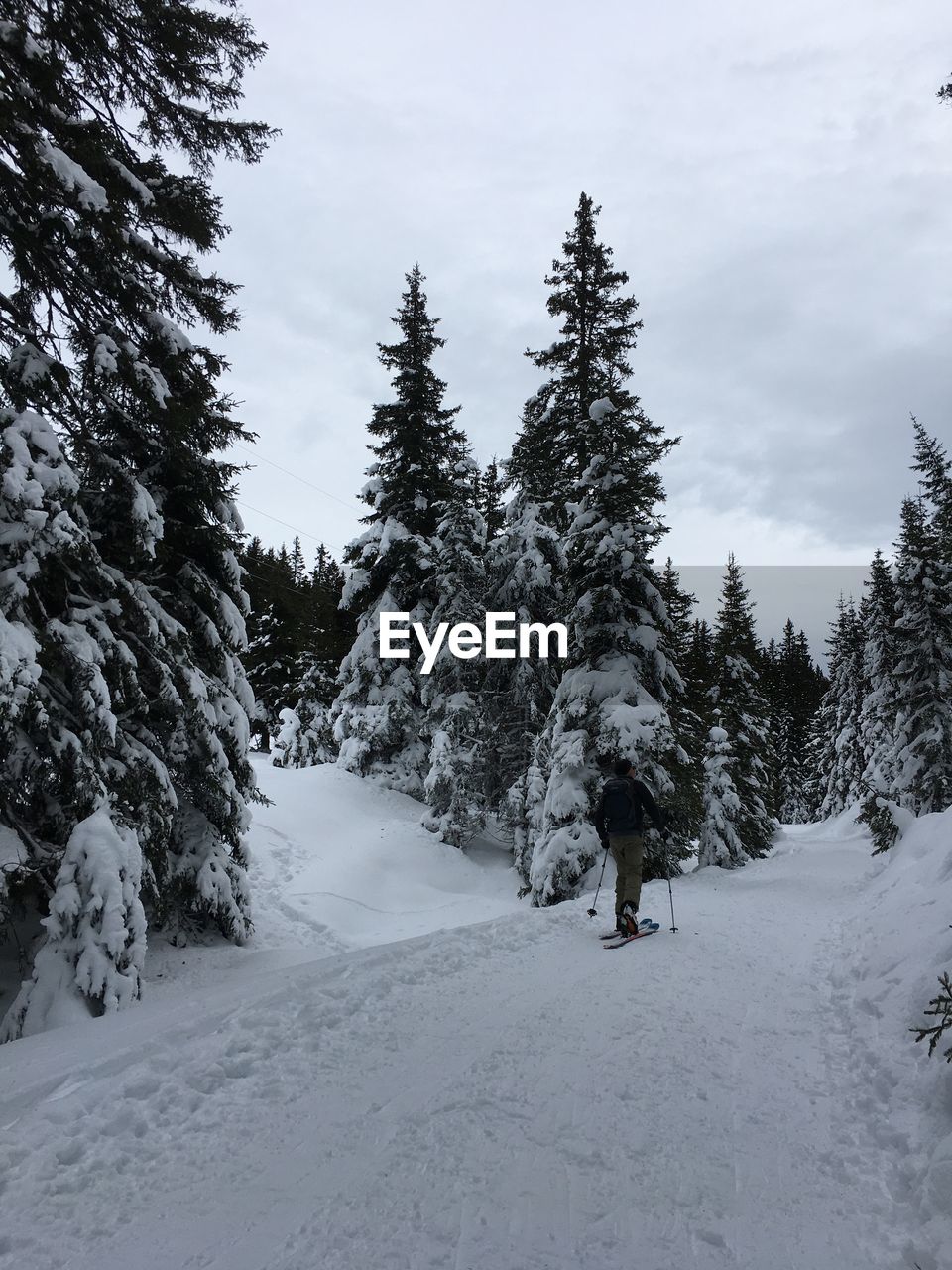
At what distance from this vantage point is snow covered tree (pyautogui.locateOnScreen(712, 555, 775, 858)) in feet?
77.0

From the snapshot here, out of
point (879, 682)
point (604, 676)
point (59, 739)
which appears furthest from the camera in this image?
point (879, 682)

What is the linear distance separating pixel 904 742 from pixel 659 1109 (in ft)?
80.7

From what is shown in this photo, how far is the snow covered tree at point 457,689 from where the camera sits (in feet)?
61.9

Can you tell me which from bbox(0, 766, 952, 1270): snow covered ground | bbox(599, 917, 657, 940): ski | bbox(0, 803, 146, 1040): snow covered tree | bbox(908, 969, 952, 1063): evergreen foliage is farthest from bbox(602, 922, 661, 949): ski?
bbox(0, 803, 146, 1040): snow covered tree

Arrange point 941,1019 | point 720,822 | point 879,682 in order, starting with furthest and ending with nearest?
1. point 879,682
2. point 720,822
3. point 941,1019

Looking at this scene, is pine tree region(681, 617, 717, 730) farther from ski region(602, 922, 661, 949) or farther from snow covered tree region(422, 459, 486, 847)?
ski region(602, 922, 661, 949)

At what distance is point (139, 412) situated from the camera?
877 cm

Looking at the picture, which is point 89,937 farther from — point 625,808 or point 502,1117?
point 625,808

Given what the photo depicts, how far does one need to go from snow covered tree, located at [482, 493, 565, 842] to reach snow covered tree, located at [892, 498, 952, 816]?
13.2 m

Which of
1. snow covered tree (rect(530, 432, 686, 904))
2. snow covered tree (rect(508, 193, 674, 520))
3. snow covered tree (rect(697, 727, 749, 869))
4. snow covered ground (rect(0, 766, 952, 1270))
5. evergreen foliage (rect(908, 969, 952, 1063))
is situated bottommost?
snow covered tree (rect(697, 727, 749, 869))

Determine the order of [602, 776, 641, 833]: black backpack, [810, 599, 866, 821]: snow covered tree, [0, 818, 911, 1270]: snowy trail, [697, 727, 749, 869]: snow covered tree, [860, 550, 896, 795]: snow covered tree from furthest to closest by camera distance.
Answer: [810, 599, 866, 821]: snow covered tree
[860, 550, 896, 795]: snow covered tree
[697, 727, 749, 869]: snow covered tree
[602, 776, 641, 833]: black backpack
[0, 818, 911, 1270]: snowy trail

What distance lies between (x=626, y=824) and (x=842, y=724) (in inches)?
1508
